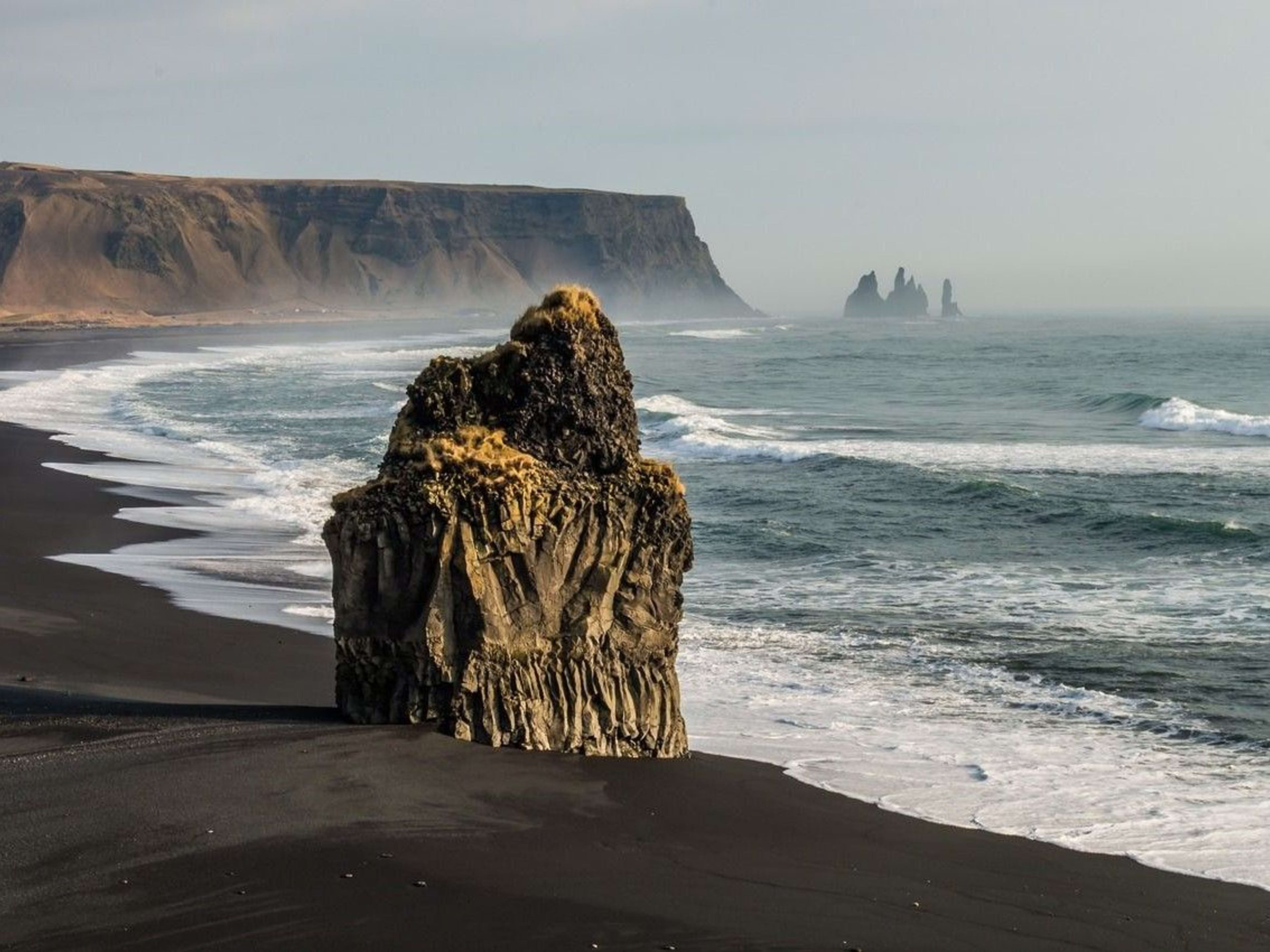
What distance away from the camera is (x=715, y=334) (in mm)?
131125

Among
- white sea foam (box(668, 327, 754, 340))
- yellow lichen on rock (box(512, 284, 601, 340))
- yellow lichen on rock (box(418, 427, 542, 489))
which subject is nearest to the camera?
yellow lichen on rock (box(418, 427, 542, 489))

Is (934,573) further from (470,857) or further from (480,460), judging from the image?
(470,857)

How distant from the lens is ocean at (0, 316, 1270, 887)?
11844 millimetres

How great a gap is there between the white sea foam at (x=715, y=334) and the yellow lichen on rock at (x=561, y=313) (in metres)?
104

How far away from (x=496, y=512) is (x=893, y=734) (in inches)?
169

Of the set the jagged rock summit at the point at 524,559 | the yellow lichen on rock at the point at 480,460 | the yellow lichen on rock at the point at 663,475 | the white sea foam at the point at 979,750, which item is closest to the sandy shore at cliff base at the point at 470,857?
the jagged rock summit at the point at 524,559

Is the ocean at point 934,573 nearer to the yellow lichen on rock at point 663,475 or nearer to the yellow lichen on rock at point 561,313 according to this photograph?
the yellow lichen on rock at point 663,475

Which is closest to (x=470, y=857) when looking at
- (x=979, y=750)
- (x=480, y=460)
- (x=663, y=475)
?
(x=480, y=460)

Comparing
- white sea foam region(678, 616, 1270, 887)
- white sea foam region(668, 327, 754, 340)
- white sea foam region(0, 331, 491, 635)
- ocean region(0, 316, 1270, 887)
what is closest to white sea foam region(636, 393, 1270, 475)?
ocean region(0, 316, 1270, 887)

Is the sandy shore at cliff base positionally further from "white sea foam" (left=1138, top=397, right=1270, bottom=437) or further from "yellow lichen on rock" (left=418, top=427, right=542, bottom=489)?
"white sea foam" (left=1138, top=397, right=1270, bottom=437)

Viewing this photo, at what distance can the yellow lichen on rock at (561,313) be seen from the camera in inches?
443

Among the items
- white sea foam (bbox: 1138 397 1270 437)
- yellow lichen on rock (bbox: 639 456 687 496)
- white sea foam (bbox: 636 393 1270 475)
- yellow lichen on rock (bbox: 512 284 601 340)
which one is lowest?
white sea foam (bbox: 636 393 1270 475)

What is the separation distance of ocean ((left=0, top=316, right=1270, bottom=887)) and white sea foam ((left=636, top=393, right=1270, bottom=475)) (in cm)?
17

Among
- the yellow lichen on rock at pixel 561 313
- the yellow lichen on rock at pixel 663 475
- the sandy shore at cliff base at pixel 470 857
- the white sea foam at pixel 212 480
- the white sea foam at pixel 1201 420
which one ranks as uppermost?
the yellow lichen on rock at pixel 561 313
